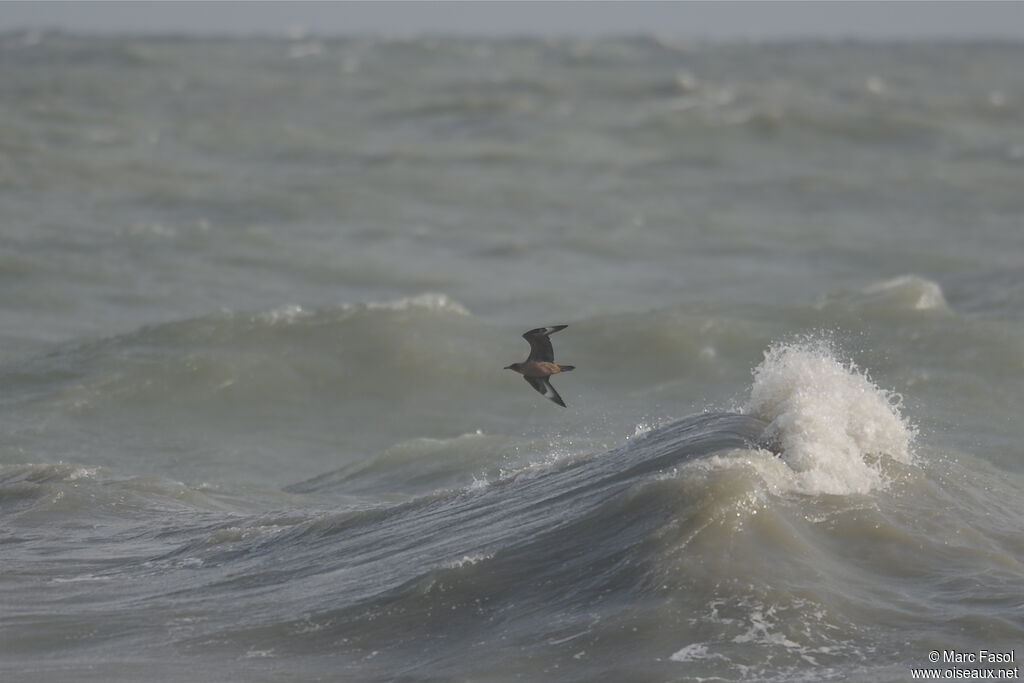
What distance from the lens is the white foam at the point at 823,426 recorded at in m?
10.5

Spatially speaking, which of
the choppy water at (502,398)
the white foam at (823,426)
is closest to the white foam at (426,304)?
the choppy water at (502,398)

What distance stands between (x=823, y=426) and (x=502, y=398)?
8.06 meters

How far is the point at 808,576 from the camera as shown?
30.5ft

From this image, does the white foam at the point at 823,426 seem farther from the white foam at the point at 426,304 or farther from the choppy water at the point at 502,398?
the white foam at the point at 426,304

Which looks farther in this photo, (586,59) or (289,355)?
(586,59)

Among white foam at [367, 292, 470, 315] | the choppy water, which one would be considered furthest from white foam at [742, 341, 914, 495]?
white foam at [367, 292, 470, 315]

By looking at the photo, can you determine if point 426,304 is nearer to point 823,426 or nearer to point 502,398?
point 502,398

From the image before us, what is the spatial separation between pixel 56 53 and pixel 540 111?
31.9 meters

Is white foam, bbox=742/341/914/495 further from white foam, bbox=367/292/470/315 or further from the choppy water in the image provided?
white foam, bbox=367/292/470/315

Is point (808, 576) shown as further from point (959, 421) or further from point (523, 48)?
point (523, 48)

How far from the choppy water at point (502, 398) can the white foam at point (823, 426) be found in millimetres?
30

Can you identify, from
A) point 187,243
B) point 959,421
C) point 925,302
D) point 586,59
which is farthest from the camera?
point 586,59

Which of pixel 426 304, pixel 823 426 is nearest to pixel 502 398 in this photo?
Result: pixel 426 304

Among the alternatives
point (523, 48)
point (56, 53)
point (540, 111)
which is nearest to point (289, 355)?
point (540, 111)
